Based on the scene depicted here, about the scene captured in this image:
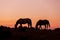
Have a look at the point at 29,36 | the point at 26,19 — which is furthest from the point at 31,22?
the point at 29,36

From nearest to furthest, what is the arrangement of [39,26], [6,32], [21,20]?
[6,32], [21,20], [39,26]

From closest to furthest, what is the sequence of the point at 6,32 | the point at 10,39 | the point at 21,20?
the point at 10,39 < the point at 6,32 < the point at 21,20

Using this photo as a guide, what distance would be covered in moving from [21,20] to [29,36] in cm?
1207

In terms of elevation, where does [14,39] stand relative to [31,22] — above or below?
below

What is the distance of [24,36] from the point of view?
59.1 ft

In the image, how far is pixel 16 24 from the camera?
30297 mm

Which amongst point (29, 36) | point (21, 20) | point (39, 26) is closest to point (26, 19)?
point (21, 20)

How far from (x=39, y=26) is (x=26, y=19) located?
2959 mm

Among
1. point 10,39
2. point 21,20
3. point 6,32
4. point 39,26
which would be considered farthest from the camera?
point 39,26

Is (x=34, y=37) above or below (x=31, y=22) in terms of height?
below

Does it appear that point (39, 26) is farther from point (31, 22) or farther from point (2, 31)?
point (2, 31)

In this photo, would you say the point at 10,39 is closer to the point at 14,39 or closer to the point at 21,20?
the point at 14,39

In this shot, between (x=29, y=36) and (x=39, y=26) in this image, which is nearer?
(x=29, y=36)

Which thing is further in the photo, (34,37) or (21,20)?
(21,20)
